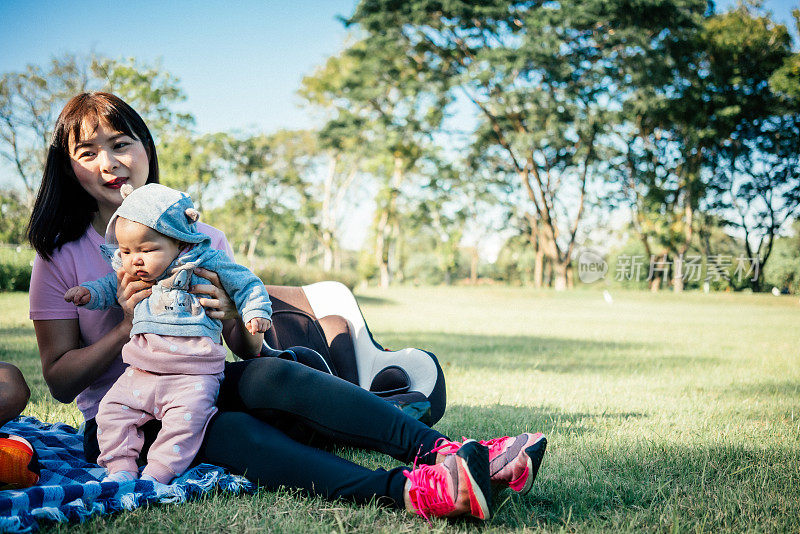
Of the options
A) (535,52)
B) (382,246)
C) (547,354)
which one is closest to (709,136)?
(535,52)

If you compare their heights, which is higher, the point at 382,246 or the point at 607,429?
the point at 382,246

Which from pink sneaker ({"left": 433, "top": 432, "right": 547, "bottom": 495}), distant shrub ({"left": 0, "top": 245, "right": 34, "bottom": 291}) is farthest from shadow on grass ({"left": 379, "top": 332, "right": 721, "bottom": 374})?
distant shrub ({"left": 0, "top": 245, "right": 34, "bottom": 291})

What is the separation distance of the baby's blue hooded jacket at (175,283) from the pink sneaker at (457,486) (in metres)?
0.72

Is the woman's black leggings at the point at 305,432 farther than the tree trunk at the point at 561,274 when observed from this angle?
No

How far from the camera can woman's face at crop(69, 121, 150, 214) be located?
204 cm

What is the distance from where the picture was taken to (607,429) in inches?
118

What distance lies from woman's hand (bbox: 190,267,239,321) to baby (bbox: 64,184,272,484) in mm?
25

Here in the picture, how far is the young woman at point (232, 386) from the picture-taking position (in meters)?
1.65

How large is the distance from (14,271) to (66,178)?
12.4 meters

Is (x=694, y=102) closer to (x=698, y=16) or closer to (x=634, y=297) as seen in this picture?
(x=698, y=16)

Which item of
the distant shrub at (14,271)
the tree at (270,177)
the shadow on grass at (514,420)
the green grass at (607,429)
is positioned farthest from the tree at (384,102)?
the shadow on grass at (514,420)

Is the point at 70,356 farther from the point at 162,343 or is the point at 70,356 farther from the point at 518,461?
the point at 518,461

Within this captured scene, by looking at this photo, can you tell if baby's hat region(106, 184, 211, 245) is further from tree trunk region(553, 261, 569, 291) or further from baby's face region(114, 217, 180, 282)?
tree trunk region(553, 261, 569, 291)

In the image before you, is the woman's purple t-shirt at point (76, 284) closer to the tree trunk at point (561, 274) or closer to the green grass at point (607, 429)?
the green grass at point (607, 429)
